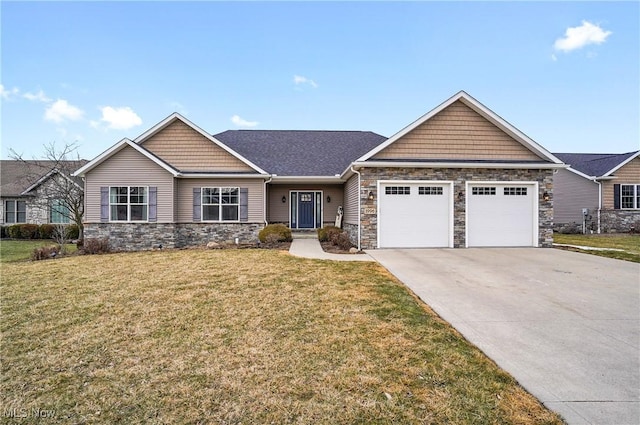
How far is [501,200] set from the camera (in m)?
12.5

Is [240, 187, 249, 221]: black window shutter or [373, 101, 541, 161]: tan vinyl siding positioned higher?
[373, 101, 541, 161]: tan vinyl siding

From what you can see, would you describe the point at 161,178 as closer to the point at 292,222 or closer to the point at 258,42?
the point at 292,222

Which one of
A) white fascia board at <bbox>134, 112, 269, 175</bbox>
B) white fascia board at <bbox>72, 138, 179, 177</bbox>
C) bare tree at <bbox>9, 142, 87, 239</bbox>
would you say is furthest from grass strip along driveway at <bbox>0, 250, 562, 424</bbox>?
bare tree at <bbox>9, 142, 87, 239</bbox>

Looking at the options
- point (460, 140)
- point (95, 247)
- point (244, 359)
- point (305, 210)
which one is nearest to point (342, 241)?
point (305, 210)

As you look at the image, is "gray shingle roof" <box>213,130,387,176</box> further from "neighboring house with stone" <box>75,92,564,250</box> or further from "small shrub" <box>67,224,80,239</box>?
"small shrub" <box>67,224,80,239</box>

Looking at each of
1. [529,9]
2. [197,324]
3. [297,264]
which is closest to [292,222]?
[297,264]

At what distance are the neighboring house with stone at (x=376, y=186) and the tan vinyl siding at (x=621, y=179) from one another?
37.4 ft

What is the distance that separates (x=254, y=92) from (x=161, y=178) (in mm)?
9967

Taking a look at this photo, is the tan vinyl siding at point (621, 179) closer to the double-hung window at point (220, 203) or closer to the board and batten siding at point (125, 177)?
the double-hung window at point (220, 203)

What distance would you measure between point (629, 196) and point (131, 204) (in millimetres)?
28222

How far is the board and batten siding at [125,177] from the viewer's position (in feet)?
44.2

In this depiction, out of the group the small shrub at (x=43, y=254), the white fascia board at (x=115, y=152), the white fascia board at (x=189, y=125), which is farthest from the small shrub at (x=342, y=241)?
the small shrub at (x=43, y=254)

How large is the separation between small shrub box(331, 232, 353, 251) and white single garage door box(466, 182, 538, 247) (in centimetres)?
487

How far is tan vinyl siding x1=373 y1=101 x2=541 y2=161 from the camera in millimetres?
12453
